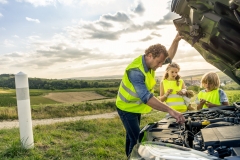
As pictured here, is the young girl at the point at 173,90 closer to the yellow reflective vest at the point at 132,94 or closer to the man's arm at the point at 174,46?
the man's arm at the point at 174,46

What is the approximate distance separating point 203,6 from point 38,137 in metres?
4.56

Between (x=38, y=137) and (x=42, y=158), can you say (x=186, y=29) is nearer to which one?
(x=42, y=158)

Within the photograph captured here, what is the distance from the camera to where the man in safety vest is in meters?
3.12

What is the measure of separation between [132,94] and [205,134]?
137 cm

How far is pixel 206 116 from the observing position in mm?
3109

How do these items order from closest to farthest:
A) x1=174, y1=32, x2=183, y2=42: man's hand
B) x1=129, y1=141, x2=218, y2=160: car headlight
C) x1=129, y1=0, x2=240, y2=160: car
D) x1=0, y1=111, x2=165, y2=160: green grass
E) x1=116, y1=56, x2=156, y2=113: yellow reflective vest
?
x1=129, y1=141, x2=218, y2=160: car headlight → x1=129, y1=0, x2=240, y2=160: car → x1=116, y1=56, x2=156, y2=113: yellow reflective vest → x1=174, y1=32, x2=183, y2=42: man's hand → x1=0, y1=111, x2=165, y2=160: green grass

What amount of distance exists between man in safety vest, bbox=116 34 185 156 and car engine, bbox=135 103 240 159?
293 mm

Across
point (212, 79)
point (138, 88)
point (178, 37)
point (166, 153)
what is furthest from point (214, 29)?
point (166, 153)

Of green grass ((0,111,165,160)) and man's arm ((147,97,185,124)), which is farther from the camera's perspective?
green grass ((0,111,165,160))

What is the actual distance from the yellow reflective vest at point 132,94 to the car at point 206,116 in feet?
1.80

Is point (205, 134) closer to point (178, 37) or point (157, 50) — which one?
point (157, 50)

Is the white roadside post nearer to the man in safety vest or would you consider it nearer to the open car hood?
the man in safety vest

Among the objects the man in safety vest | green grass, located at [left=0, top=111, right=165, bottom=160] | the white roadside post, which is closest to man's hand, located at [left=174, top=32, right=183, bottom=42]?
the man in safety vest

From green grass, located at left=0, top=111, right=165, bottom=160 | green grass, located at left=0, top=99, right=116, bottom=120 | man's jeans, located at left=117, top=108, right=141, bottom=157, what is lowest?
green grass, located at left=0, top=99, right=116, bottom=120
